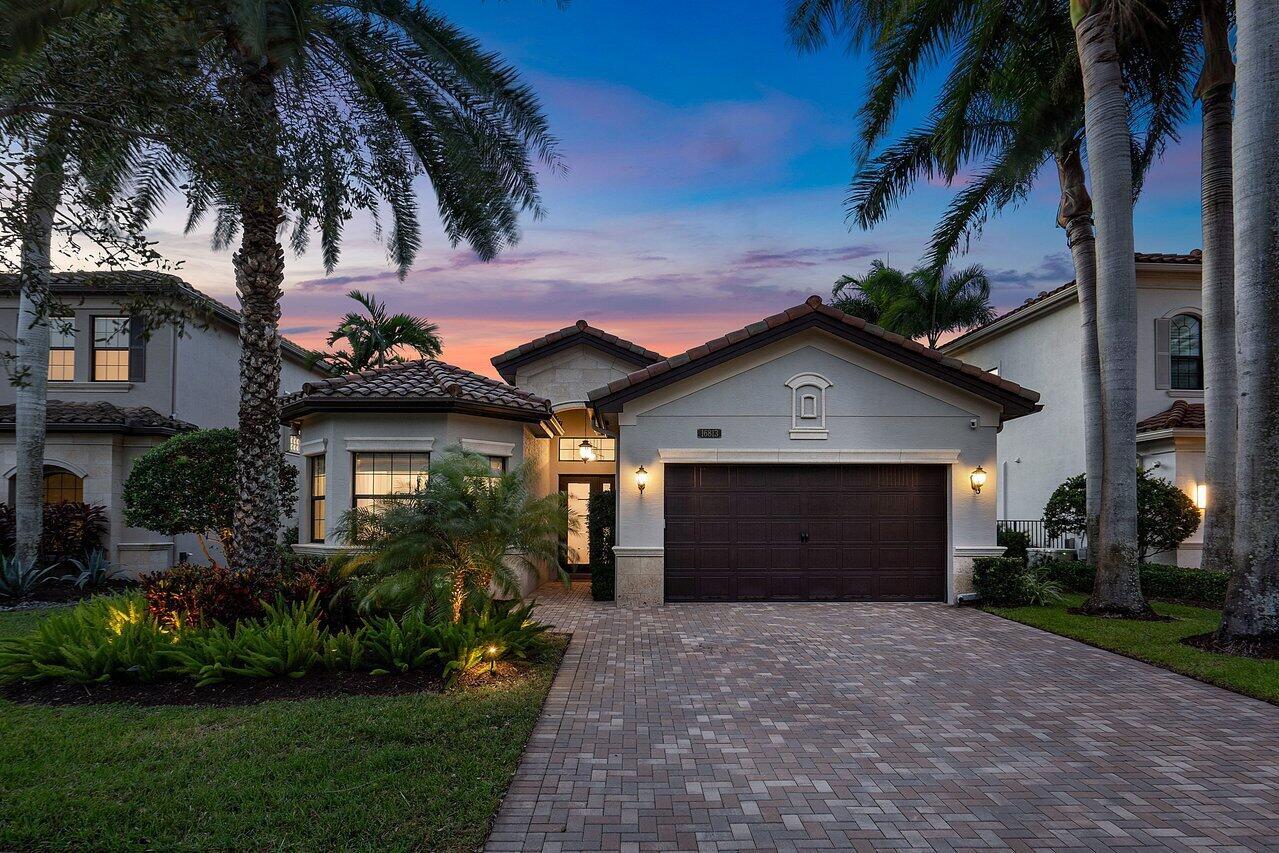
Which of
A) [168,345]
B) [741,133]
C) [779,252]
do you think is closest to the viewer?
[741,133]

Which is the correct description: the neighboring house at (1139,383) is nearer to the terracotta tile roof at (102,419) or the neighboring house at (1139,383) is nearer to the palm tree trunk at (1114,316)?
the palm tree trunk at (1114,316)

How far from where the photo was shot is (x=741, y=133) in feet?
50.2

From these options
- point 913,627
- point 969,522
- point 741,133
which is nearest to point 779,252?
point 741,133

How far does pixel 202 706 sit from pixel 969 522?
11.7 metres

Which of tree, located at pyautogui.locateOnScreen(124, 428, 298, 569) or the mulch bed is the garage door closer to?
the mulch bed

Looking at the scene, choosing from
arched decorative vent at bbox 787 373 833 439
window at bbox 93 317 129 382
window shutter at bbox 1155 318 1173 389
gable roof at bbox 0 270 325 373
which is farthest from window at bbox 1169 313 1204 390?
window at bbox 93 317 129 382

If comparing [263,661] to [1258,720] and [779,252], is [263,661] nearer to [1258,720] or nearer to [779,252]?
[1258,720]

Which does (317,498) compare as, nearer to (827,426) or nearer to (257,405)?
(257,405)

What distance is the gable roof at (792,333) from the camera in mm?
12203

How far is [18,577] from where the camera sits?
12352mm

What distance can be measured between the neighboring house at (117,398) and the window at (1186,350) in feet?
70.8

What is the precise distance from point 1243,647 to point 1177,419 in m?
8.61

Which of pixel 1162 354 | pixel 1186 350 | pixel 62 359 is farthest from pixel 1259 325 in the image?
pixel 62 359

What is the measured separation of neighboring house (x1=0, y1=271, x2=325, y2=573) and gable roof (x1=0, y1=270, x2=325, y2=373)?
7cm
